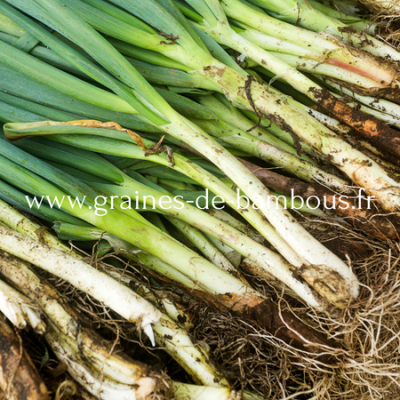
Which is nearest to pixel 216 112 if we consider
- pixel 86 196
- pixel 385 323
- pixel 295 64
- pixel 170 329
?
pixel 295 64

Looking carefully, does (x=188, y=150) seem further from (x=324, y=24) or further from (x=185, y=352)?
(x=324, y=24)

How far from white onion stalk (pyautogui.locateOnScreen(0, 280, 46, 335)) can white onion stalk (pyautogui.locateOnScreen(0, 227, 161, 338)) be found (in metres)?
0.14

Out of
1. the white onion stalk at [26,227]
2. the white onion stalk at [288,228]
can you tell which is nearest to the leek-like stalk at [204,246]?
the white onion stalk at [288,228]

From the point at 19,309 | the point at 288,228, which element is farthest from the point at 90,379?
the point at 288,228

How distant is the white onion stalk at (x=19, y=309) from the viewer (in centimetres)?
114

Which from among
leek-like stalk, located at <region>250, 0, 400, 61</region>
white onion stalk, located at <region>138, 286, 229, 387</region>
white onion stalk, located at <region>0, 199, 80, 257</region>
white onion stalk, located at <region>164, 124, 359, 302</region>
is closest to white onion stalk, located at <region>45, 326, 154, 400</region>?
white onion stalk, located at <region>138, 286, 229, 387</region>

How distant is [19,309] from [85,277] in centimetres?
23

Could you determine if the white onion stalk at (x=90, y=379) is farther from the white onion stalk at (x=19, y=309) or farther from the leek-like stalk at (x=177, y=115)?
the leek-like stalk at (x=177, y=115)

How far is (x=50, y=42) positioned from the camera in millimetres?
1404

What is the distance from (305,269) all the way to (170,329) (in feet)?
1.82

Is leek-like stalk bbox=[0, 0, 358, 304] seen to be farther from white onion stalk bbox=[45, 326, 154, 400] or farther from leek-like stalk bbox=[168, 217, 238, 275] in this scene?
white onion stalk bbox=[45, 326, 154, 400]

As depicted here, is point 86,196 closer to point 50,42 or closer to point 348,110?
point 50,42

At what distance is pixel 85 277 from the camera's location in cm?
127

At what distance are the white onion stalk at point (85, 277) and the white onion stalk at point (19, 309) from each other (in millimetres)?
136
